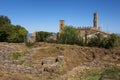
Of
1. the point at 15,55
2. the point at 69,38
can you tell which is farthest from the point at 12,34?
the point at 15,55

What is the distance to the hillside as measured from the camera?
12438 mm

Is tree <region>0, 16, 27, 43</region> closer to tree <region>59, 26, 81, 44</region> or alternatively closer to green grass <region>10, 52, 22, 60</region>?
tree <region>59, 26, 81, 44</region>

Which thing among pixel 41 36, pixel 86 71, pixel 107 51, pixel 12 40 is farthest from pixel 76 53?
pixel 12 40

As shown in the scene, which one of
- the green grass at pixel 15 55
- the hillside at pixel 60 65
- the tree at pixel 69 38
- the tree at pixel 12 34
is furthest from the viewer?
the tree at pixel 12 34

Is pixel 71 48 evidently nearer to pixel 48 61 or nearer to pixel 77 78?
pixel 48 61

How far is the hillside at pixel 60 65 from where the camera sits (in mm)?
12438

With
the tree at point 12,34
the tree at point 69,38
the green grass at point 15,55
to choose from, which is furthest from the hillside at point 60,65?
the tree at point 12,34

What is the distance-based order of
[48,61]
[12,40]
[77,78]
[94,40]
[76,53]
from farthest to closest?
[12,40]
[94,40]
[76,53]
[48,61]
[77,78]

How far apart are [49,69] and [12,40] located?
1951 cm

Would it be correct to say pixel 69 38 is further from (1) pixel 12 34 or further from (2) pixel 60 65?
(2) pixel 60 65

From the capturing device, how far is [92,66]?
15852 mm

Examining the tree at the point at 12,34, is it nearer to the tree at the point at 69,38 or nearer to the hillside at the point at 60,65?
the tree at the point at 69,38

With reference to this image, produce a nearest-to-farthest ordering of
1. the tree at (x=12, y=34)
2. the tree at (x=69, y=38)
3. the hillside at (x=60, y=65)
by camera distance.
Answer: the hillside at (x=60, y=65) < the tree at (x=69, y=38) < the tree at (x=12, y=34)

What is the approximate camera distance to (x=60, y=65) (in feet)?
46.2
